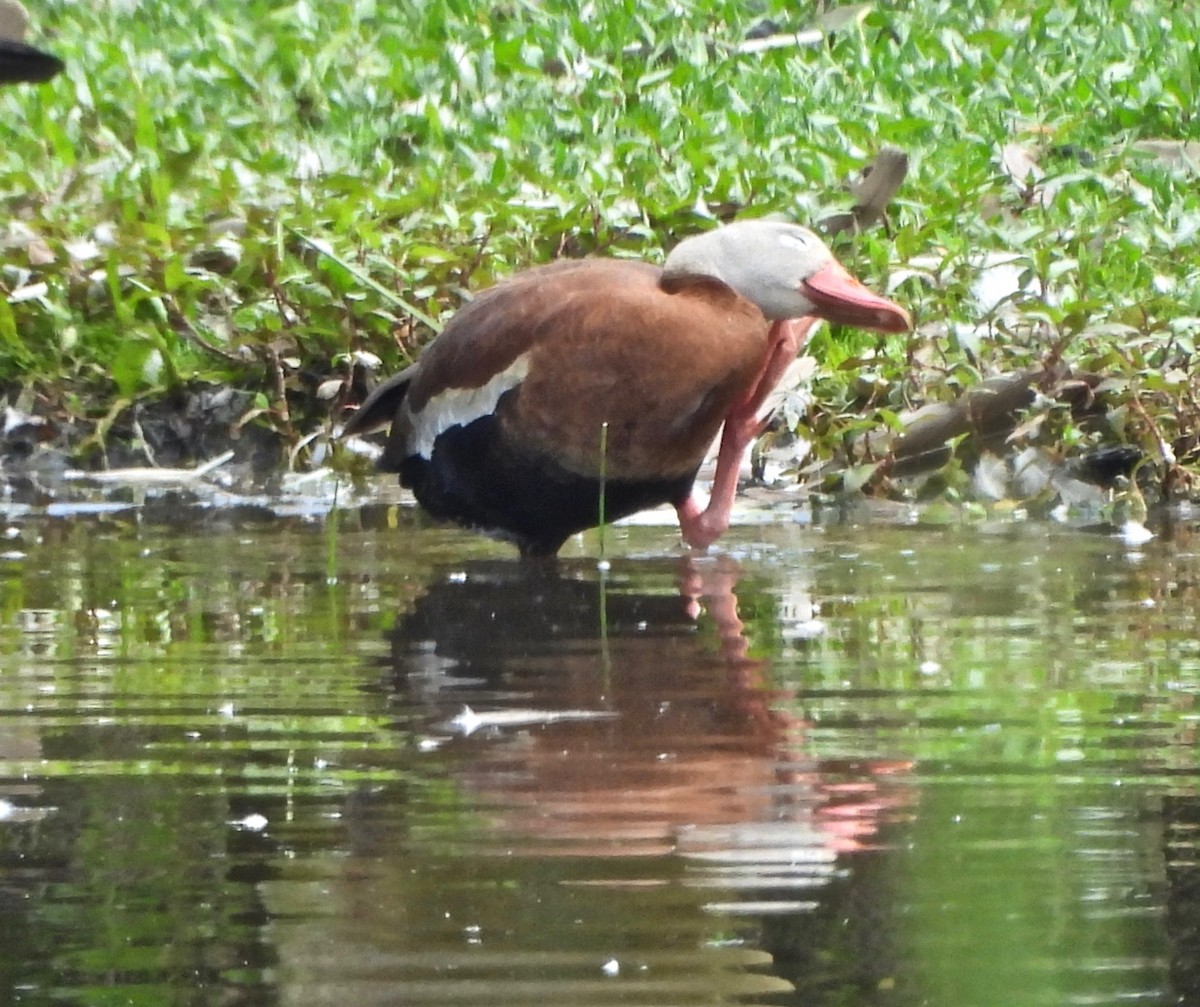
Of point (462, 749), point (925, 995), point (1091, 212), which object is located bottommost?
point (925, 995)

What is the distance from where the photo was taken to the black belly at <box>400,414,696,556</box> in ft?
17.5

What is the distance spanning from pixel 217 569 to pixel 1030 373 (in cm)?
255

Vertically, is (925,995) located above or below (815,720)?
below

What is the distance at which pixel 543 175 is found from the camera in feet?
27.3

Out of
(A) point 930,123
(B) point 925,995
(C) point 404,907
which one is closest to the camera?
(B) point 925,995

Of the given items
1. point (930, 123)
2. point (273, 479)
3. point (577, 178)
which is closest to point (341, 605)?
point (273, 479)

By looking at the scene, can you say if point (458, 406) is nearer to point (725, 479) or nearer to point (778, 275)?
point (725, 479)

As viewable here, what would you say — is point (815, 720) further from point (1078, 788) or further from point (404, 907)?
point (404, 907)

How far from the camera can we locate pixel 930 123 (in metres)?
9.41

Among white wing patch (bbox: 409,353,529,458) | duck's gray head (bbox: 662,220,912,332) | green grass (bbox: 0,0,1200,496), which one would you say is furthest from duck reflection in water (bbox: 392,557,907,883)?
green grass (bbox: 0,0,1200,496)

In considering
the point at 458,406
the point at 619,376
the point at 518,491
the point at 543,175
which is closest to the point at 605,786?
the point at 619,376

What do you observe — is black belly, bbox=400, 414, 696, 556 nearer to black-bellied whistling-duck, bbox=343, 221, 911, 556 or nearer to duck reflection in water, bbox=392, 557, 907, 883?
black-bellied whistling-duck, bbox=343, 221, 911, 556

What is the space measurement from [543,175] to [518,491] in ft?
10.2

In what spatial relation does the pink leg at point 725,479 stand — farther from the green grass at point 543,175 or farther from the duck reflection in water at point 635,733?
the green grass at point 543,175
